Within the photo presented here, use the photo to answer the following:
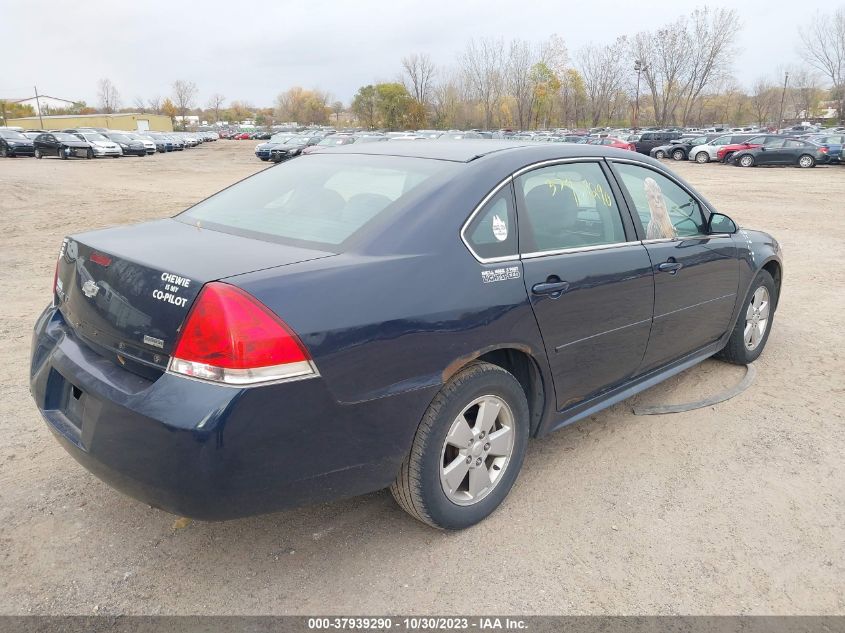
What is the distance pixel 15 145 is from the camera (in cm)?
3741

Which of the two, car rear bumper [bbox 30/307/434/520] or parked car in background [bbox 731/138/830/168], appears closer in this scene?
car rear bumper [bbox 30/307/434/520]

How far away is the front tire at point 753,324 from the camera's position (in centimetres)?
473

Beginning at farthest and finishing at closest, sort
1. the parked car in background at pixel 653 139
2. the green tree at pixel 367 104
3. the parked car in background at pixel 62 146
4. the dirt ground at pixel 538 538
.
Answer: the green tree at pixel 367 104
the parked car in background at pixel 653 139
the parked car in background at pixel 62 146
the dirt ground at pixel 538 538

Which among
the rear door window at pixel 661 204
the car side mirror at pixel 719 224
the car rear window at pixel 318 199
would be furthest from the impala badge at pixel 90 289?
the car side mirror at pixel 719 224

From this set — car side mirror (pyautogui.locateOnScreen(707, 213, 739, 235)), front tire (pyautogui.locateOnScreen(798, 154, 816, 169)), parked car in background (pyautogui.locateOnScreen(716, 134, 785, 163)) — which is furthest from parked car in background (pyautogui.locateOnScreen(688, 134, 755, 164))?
car side mirror (pyautogui.locateOnScreen(707, 213, 739, 235))

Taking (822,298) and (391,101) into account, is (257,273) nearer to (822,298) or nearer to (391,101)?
(822,298)

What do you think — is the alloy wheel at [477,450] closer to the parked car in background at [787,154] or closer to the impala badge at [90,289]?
the impala badge at [90,289]

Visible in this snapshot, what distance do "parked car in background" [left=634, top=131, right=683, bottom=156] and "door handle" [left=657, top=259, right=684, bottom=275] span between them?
38.5 meters

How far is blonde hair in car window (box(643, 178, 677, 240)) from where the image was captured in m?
3.75

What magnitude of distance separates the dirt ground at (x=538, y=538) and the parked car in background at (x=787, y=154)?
29710 mm

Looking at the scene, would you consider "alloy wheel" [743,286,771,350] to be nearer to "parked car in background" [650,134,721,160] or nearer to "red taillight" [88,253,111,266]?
"red taillight" [88,253,111,266]

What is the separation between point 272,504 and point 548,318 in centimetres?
146

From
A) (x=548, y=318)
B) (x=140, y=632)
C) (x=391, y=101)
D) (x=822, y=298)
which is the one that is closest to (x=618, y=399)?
(x=548, y=318)

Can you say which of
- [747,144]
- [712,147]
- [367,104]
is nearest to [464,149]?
[747,144]
